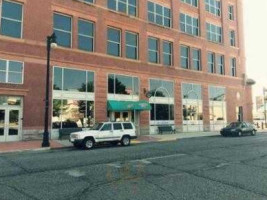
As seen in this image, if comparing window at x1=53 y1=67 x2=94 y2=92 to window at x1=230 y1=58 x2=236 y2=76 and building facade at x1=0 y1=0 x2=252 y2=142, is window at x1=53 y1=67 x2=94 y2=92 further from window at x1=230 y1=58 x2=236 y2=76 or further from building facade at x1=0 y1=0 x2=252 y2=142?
window at x1=230 y1=58 x2=236 y2=76

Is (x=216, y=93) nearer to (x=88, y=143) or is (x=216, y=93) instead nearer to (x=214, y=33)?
(x=214, y=33)

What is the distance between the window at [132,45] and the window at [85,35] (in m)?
4.20

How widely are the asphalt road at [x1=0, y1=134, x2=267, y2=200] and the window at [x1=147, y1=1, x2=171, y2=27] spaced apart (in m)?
21.6

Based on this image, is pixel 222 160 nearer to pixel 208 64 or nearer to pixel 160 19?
pixel 160 19

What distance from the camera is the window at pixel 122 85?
2761 cm

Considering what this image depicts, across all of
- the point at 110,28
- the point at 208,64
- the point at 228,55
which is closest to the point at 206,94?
the point at 208,64

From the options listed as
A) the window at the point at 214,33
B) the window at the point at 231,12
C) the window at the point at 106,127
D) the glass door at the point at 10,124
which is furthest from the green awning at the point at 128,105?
the window at the point at 231,12

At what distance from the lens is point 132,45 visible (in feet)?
99.1

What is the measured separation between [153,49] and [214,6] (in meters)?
14.3

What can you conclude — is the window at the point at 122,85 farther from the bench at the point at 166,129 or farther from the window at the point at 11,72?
the window at the point at 11,72

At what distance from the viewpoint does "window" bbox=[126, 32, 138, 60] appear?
97.7 ft

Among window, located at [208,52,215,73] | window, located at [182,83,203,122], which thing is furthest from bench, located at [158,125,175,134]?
window, located at [208,52,215,73]

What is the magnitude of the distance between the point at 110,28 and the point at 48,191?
22533 millimetres

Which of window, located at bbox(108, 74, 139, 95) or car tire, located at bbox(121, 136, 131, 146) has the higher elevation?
window, located at bbox(108, 74, 139, 95)
